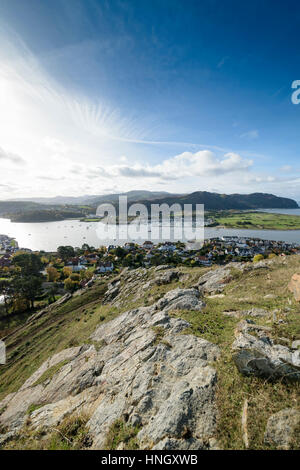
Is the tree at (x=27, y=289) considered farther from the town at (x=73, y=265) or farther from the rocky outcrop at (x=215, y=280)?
the rocky outcrop at (x=215, y=280)

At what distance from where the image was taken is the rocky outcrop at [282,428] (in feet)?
12.7

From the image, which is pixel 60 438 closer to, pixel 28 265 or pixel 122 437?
pixel 122 437

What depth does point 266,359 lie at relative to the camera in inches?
212

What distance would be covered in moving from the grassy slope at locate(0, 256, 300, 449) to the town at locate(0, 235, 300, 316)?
1273 centimetres

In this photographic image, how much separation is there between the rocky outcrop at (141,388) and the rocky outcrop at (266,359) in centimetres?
104

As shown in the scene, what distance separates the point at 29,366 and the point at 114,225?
140 m

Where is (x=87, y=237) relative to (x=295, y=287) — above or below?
below

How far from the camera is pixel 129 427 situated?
511cm

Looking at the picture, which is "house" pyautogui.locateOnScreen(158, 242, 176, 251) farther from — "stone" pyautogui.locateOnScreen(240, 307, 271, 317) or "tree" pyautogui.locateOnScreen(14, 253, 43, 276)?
"stone" pyautogui.locateOnScreen(240, 307, 271, 317)

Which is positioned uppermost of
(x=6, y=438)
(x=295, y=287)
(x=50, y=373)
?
(x=295, y=287)

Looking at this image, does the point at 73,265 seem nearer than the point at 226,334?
No

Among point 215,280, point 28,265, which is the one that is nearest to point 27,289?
point 28,265

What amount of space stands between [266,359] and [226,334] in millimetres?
2548

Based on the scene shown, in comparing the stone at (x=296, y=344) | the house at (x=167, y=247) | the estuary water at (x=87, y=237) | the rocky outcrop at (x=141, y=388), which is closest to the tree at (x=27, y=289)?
the rocky outcrop at (x=141, y=388)
